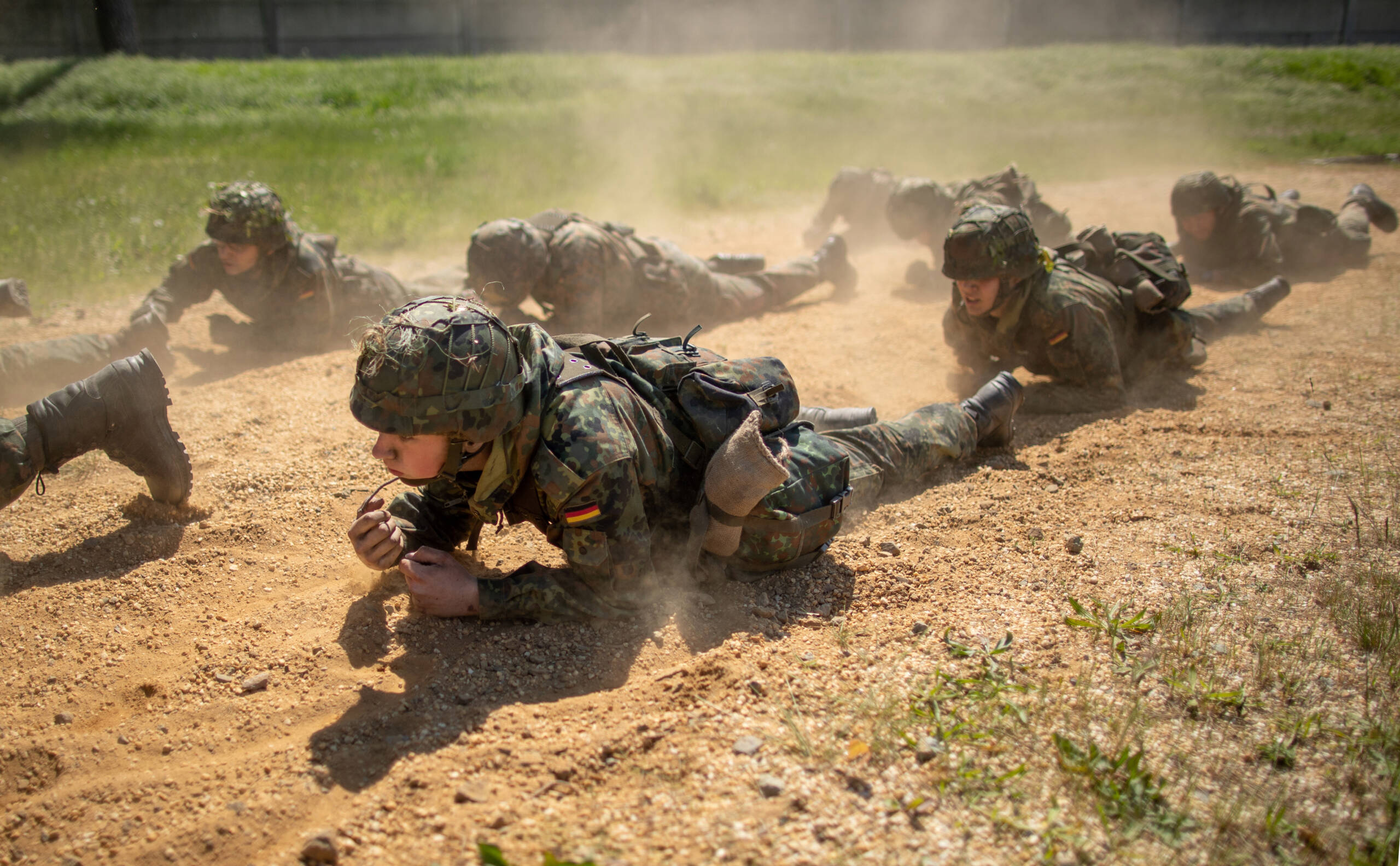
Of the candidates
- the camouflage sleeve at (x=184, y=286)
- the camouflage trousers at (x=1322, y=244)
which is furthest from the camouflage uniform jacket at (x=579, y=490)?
the camouflage trousers at (x=1322, y=244)

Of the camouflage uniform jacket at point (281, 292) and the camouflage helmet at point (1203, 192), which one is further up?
the camouflage helmet at point (1203, 192)

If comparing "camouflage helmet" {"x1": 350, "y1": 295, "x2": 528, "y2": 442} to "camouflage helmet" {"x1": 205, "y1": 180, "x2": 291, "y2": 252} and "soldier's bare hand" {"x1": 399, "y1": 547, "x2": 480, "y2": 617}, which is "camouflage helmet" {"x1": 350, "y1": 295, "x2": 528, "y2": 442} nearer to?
"soldier's bare hand" {"x1": 399, "y1": 547, "x2": 480, "y2": 617}

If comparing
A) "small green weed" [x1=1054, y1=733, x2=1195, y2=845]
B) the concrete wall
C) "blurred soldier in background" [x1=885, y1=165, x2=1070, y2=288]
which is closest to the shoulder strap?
"small green weed" [x1=1054, y1=733, x2=1195, y2=845]

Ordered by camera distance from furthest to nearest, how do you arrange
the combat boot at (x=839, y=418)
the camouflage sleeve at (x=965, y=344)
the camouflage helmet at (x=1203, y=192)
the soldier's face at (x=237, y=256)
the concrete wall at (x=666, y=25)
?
the concrete wall at (x=666, y=25) < the camouflage helmet at (x=1203, y=192) < the soldier's face at (x=237, y=256) < the camouflage sleeve at (x=965, y=344) < the combat boot at (x=839, y=418)

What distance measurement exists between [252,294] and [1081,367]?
5.80 m

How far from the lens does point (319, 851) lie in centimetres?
229

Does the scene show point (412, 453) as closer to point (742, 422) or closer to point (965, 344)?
point (742, 422)

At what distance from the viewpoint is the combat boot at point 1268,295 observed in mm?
6926

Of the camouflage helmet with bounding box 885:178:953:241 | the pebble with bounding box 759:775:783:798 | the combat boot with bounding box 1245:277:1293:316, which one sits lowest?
the pebble with bounding box 759:775:783:798

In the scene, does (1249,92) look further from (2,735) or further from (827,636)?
(2,735)

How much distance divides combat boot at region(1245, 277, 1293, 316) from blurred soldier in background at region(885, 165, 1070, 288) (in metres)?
2.06

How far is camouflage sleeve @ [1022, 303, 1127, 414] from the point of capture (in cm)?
530

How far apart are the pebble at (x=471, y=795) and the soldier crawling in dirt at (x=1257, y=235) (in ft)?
26.9

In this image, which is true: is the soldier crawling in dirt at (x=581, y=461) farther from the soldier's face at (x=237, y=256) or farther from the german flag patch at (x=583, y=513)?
the soldier's face at (x=237, y=256)
